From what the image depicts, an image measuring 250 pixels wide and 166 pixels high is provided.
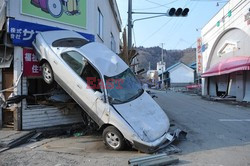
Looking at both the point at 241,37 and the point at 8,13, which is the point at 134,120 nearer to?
the point at 8,13

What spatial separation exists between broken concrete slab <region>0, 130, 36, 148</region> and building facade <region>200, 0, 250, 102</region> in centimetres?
1404

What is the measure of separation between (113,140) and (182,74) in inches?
2287

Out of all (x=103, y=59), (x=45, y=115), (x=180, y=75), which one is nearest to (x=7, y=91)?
(x=45, y=115)

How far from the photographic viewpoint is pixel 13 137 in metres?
6.93

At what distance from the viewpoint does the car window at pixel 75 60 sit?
723 cm

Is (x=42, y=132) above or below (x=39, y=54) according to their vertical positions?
below

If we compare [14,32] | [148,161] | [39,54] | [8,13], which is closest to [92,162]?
[148,161]

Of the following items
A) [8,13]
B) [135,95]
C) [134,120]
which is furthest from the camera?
[8,13]

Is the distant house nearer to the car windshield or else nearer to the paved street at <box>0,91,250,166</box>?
the paved street at <box>0,91,250,166</box>

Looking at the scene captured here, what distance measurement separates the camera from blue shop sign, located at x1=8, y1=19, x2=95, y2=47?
781 cm

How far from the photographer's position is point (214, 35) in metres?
24.6

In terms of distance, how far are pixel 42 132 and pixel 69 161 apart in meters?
2.90

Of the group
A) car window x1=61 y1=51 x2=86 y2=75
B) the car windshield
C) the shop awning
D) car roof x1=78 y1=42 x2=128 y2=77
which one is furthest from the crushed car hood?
the shop awning

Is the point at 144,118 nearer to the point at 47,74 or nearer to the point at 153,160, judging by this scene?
the point at 153,160
